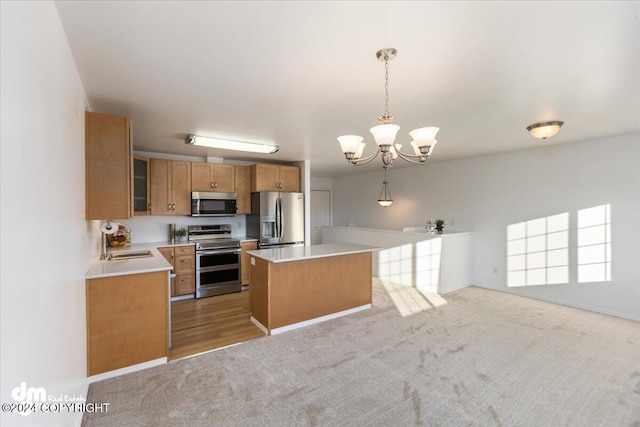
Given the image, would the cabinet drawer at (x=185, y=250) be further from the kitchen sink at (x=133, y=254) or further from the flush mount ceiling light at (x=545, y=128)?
the flush mount ceiling light at (x=545, y=128)

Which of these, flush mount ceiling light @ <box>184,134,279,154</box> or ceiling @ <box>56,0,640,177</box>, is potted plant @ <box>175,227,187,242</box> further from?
ceiling @ <box>56,0,640,177</box>

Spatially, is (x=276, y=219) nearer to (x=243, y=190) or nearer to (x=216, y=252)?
(x=243, y=190)

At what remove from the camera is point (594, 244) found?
13.4 feet

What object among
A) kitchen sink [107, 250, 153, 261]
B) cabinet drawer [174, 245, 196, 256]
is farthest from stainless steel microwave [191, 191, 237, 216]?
kitchen sink [107, 250, 153, 261]

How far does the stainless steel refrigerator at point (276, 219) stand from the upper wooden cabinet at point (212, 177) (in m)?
0.50

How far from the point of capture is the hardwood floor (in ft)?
10.3

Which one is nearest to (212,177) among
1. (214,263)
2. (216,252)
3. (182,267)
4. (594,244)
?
(216,252)

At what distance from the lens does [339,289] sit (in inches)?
157

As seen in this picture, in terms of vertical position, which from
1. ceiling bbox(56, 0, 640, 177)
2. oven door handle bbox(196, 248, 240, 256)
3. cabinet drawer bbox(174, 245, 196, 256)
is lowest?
oven door handle bbox(196, 248, 240, 256)

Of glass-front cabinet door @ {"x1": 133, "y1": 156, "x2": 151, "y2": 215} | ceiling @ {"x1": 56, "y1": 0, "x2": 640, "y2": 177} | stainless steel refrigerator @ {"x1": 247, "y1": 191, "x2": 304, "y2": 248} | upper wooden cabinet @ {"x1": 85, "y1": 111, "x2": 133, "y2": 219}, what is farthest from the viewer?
stainless steel refrigerator @ {"x1": 247, "y1": 191, "x2": 304, "y2": 248}

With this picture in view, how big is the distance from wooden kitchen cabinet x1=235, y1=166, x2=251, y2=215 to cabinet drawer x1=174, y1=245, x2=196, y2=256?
43.0 inches

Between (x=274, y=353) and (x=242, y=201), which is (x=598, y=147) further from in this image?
(x=242, y=201)

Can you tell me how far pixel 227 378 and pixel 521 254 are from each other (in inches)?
189

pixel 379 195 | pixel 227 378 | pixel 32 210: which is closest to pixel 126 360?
pixel 227 378
